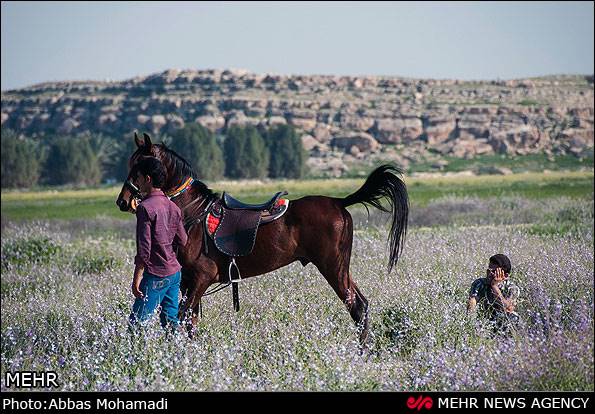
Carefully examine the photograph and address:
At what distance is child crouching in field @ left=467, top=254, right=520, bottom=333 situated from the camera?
804 cm

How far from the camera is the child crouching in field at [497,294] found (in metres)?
8.04

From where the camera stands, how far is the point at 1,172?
91.6 m

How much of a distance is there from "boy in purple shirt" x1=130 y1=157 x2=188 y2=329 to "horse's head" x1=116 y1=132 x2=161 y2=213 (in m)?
0.20

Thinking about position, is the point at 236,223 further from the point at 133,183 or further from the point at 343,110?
the point at 343,110

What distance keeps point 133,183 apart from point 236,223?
118 centimetres

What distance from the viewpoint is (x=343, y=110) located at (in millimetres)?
142875

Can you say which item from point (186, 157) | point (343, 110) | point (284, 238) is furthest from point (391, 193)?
point (343, 110)

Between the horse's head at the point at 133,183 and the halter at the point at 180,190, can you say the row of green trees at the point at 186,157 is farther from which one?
the horse's head at the point at 133,183

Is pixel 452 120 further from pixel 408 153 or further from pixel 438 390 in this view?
pixel 438 390

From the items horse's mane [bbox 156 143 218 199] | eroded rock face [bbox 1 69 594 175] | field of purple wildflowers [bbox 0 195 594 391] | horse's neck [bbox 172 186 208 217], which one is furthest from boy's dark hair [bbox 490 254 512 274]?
eroded rock face [bbox 1 69 594 175]

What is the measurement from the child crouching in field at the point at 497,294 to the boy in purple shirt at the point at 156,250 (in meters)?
2.88

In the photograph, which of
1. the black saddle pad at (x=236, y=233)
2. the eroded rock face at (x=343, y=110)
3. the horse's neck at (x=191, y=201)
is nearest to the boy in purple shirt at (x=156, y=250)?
the horse's neck at (x=191, y=201)

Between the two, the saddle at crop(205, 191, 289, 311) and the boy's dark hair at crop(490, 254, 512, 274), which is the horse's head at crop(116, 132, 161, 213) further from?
the boy's dark hair at crop(490, 254, 512, 274)
